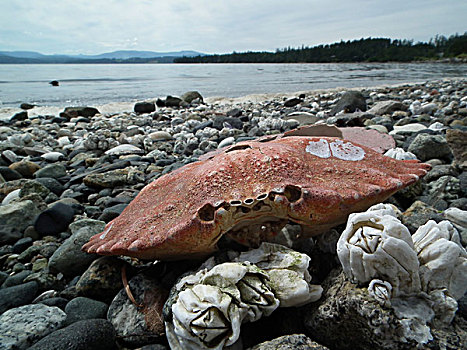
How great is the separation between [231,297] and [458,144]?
3.16 metres

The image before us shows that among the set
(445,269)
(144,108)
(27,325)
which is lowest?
(144,108)

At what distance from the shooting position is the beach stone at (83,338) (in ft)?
4.63

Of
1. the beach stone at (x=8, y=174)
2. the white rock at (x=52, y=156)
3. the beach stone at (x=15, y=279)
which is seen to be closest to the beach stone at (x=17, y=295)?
the beach stone at (x=15, y=279)

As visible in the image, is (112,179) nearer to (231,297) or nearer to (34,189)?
(34,189)

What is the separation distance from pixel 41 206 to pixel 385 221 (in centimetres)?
332

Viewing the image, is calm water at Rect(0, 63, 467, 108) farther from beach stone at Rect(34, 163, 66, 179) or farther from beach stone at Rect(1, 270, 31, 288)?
beach stone at Rect(1, 270, 31, 288)

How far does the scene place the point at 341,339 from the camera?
4.38ft

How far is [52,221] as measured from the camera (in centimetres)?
292

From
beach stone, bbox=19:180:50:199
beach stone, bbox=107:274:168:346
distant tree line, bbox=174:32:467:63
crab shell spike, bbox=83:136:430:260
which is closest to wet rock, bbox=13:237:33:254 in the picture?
beach stone, bbox=19:180:50:199

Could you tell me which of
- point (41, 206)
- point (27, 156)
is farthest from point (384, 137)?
point (27, 156)

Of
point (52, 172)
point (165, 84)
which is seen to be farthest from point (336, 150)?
point (165, 84)

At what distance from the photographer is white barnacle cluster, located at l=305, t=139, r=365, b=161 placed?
210 cm

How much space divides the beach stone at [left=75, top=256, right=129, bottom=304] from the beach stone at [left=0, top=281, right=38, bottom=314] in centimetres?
34

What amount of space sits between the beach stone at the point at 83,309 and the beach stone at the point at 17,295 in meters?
0.39
